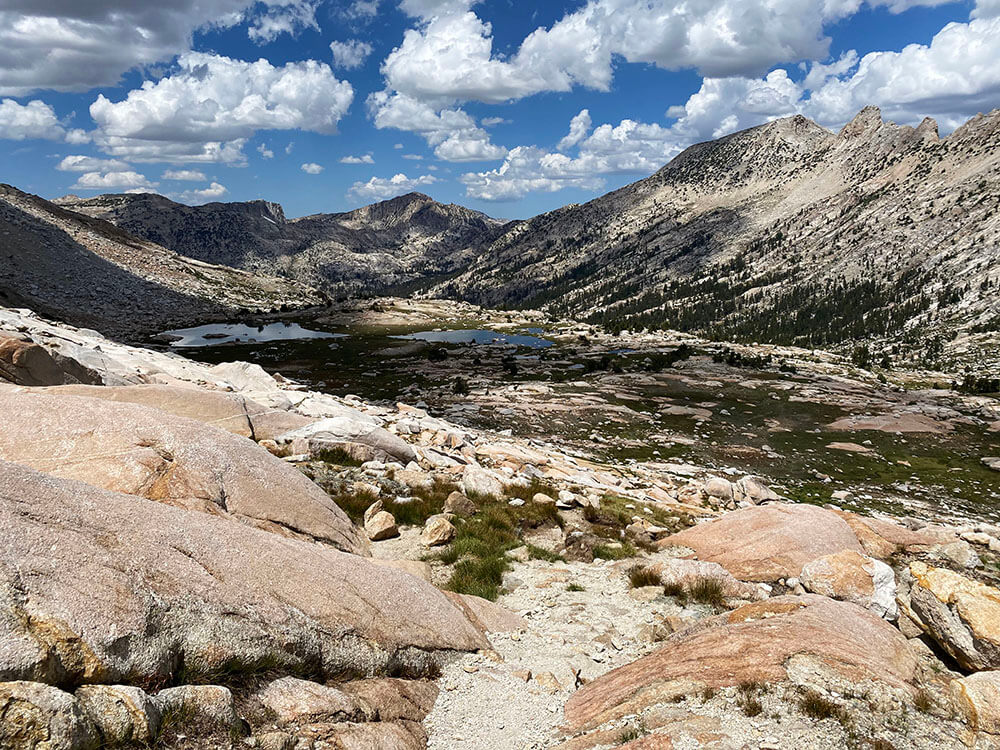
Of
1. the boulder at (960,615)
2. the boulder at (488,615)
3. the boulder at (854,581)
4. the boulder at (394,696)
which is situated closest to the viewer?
the boulder at (394,696)

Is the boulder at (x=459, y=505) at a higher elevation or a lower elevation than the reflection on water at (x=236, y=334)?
lower

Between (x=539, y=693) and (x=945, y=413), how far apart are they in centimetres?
7799

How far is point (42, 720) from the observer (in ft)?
13.6

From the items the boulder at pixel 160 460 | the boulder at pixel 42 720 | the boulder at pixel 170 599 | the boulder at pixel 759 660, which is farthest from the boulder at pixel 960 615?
the boulder at pixel 42 720

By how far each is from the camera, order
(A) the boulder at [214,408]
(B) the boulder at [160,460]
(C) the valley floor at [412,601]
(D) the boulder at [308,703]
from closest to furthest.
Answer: (C) the valley floor at [412,601]
(D) the boulder at [308,703]
(B) the boulder at [160,460]
(A) the boulder at [214,408]

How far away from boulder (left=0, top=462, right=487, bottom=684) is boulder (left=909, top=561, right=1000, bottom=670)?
8.36 metres

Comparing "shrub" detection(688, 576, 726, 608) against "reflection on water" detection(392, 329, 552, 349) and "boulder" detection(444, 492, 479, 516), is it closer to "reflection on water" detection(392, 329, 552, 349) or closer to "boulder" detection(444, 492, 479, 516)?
"boulder" detection(444, 492, 479, 516)

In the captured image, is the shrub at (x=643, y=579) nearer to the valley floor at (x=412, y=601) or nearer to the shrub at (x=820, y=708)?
the valley floor at (x=412, y=601)

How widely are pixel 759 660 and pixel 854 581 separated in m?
6.37

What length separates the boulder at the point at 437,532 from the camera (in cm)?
1403

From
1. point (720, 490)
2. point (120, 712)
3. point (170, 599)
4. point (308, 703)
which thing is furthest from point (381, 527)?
point (720, 490)

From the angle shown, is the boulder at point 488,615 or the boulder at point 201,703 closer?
the boulder at point 201,703

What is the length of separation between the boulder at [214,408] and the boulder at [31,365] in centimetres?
211

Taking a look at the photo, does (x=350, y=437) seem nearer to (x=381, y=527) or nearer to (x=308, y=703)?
(x=381, y=527)
